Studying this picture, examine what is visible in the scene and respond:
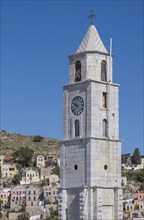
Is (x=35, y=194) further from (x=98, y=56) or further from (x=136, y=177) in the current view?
(x=98, y=56)

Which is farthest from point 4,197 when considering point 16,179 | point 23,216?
point 23,216

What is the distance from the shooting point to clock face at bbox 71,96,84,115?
130ft

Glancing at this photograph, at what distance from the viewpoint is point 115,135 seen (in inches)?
1560

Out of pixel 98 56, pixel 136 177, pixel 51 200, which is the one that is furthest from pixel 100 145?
pixel 136 177

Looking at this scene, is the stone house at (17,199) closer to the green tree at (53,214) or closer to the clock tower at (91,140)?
the green tree at (53,214)

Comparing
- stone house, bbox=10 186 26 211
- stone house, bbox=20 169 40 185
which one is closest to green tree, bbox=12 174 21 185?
stone house, bbox=20 169 40 185

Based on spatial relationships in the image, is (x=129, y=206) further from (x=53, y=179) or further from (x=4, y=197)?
(x=4, y=197)

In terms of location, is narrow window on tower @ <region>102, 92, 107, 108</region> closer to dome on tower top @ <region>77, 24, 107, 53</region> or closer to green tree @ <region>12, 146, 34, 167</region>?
dome on tower top @ <region>77, 24, 107, 53</region>

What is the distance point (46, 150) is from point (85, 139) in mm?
113488

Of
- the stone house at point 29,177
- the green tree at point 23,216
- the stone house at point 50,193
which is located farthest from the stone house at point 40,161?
the green tree at point 23,216

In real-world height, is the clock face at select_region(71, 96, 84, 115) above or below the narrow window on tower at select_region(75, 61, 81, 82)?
below

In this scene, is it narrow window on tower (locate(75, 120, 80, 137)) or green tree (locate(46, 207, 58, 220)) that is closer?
narrow window on tower (locate(75, 120, 80, 137))

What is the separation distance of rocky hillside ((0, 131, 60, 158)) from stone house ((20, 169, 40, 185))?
52.4ft

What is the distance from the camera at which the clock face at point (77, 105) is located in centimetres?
3953
